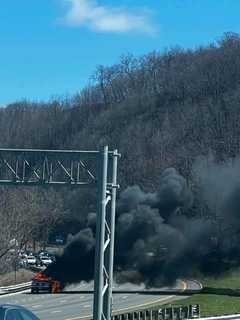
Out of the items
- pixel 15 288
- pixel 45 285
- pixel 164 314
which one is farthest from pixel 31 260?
pixel 164 314

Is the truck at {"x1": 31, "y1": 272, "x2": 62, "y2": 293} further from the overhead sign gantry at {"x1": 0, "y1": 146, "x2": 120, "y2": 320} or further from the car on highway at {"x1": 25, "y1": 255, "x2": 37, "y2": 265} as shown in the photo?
the car on highway at {"x1": 25, "y1": 255, "x2": 37, "y2": 265}

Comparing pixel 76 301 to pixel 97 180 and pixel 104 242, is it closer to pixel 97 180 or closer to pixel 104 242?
pixel 104 242

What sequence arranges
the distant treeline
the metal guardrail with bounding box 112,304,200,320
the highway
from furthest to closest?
the distant treeline
the highway
the metal guardrail with bounding box 112,304,200,320

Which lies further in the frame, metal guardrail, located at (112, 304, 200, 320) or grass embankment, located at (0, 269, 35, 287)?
grass embankment, located at (0, 269, 35, 287)

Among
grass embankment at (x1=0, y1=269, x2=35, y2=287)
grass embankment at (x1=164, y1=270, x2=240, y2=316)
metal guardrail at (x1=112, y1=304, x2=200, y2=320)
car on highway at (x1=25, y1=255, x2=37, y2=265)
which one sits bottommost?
grass embankment at (x1=0, y1=269, x2=35, y2=287)

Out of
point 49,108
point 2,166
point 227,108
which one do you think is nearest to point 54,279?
point 2,166

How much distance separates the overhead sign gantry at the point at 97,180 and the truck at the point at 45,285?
2297 centimetres

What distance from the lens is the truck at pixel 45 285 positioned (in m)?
56.4

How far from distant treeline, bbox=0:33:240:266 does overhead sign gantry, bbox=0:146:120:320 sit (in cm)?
5111

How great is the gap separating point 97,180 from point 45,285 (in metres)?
28.5

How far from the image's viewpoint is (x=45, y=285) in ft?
189

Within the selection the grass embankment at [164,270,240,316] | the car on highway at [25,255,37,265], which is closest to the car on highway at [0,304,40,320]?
the grass embankment at [164,270,240,316]

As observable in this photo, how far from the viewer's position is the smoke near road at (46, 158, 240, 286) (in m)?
50.2

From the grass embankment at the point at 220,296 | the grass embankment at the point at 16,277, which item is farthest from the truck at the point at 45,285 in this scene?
the grass embankment at the point at 220,296
